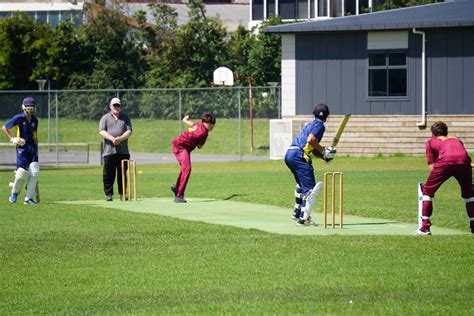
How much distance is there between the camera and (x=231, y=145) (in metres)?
44.4

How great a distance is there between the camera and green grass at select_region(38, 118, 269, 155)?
4364cm

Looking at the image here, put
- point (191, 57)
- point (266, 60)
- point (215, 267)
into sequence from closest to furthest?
point (215, 267)
point (266, 60)
point (191, 57)

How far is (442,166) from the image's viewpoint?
15.3 metres

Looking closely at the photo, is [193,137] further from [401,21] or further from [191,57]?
[191,57]

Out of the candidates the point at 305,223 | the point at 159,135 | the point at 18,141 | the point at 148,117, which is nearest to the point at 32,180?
the point at 18,141

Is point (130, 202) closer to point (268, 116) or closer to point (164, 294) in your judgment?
point (164, 294)

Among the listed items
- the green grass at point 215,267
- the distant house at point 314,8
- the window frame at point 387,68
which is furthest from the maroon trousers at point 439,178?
the distant house at point 314,8

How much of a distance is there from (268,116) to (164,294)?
112 feet

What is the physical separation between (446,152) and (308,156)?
243 cm

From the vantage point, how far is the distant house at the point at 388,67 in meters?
38.2

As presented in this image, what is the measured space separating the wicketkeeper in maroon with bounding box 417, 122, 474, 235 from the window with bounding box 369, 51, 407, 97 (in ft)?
77.6

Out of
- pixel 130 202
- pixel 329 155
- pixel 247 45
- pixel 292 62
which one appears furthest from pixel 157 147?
pixel 329 155

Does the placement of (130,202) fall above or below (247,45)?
below

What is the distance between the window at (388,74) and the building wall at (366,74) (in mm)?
208
